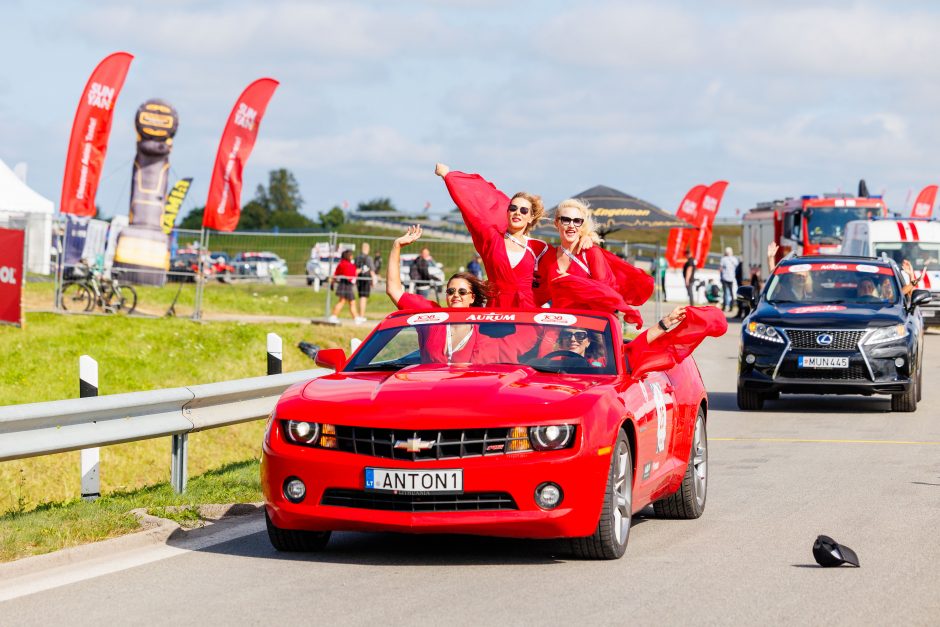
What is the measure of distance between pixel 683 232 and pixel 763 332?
36.3 meters

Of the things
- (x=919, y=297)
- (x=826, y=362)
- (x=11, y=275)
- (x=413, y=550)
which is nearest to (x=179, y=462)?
(x=413, y=550)

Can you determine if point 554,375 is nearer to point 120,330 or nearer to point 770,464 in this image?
point 770,464

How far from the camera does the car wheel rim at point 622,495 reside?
784 cm

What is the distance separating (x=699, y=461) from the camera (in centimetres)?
996

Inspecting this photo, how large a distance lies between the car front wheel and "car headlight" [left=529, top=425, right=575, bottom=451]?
0.30 meters

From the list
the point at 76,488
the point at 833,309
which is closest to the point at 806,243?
the point at 833,309

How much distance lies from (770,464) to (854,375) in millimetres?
5217

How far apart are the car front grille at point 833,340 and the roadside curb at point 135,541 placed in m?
9.40

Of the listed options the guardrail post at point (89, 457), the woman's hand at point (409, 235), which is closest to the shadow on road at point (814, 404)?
the woman's hand at point (409, 235)

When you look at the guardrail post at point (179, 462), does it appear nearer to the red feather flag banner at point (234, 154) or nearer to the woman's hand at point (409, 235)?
the woman's hand at point (409, 235)

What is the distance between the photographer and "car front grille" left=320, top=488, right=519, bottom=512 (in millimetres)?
7434

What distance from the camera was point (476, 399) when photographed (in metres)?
7.51

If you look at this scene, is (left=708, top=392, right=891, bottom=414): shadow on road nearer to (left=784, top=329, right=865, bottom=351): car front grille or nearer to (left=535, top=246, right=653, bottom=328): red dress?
(left=784, top=329, right=865, bottom=351): car front grille

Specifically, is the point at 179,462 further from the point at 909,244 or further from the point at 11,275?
the point at 909,244
